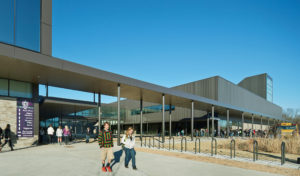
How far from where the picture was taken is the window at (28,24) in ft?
41.9

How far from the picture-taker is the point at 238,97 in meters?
47.7

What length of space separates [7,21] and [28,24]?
3.91ft

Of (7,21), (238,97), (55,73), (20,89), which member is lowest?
(238,97)

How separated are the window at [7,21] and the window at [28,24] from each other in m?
0.28

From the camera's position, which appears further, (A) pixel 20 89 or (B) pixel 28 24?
(A) pixel 20 89

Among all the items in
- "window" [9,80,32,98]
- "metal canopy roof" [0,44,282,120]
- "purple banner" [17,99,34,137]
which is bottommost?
"purple banner" [17,99,34,137]

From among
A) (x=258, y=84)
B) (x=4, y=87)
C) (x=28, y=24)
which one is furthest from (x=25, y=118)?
(x=258, y=84)

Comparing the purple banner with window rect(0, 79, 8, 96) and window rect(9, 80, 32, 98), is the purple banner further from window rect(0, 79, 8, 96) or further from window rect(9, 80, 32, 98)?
window rect(0, 79, 8, 96)

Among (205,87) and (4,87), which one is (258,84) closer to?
(205,87)

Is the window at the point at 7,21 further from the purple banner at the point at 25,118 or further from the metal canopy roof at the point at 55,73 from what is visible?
the purple banner at the point at 25,118

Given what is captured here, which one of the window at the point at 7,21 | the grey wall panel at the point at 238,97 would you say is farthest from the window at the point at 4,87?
the grey wall panel at the point at 238,97

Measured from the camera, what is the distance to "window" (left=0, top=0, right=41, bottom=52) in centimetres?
1213

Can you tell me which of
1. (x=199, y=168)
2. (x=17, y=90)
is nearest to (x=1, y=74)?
(x=17, y=90)

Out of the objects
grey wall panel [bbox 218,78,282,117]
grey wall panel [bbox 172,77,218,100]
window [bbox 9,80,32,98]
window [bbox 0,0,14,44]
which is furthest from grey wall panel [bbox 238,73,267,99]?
window [bbox 0,0,14,44]
